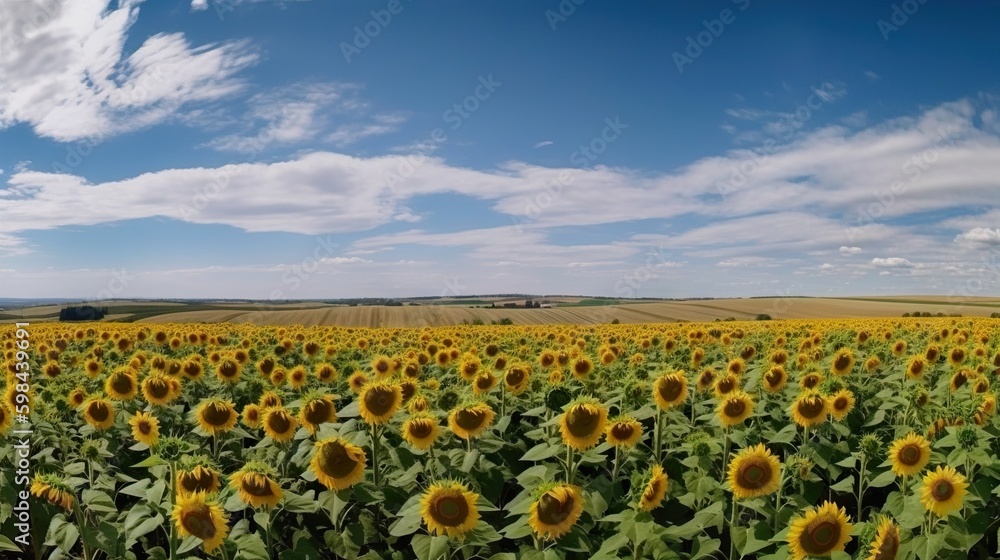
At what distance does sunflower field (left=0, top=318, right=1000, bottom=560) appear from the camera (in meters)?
3.91

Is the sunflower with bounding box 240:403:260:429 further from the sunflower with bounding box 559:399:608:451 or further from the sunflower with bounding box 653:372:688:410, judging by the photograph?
the sunflower with bounding box 653:372:688:410

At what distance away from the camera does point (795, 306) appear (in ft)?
235

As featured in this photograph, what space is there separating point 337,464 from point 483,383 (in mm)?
2631

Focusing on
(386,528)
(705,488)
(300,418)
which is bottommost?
(386,528)

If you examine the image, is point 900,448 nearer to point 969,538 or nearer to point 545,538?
point 969,538

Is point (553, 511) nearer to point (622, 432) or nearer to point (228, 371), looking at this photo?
point (622, 432)

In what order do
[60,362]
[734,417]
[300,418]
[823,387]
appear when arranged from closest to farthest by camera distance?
[300,418] → [734,417] → [823,387] → [60,362]

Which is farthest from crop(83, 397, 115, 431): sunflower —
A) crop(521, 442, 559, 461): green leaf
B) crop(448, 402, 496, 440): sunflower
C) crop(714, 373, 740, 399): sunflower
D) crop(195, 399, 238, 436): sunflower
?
crop(714, 373, 740, 399): sunflower

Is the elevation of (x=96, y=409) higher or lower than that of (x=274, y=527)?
higher

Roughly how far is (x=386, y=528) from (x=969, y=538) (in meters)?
3.98

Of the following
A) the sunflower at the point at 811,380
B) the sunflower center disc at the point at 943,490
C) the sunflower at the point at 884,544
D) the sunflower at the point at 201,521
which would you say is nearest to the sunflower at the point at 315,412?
the sunflower at the point at 201,521

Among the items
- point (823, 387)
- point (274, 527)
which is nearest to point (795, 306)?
point (823, 387)

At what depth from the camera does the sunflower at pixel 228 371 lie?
8883 millimetres

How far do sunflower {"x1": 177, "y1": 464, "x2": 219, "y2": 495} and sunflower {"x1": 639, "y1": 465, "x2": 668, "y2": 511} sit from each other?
105 inches
